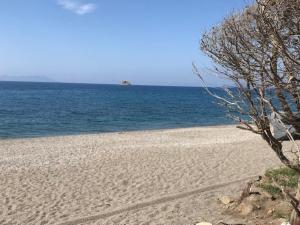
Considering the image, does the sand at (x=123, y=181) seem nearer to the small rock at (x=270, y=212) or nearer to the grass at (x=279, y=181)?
the small rock at (x=270, y=212)

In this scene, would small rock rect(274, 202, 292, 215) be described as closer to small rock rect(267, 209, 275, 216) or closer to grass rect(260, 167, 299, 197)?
small rock rect(267, 209, 275, 216)

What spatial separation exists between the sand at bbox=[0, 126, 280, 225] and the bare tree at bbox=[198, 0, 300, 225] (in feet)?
11.6

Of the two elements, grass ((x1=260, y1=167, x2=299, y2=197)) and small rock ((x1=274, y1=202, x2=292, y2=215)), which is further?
grass ((x1=260, y1=167, x2=299, y2=197))

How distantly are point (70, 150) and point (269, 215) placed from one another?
12801 millimetres

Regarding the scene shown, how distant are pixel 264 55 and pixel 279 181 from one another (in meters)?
5.73

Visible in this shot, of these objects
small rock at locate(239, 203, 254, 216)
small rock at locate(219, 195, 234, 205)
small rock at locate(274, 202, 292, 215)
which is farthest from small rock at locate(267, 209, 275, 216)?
small rock at locate(219, 195, 234, 205)

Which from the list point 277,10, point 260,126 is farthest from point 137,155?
point 277,10

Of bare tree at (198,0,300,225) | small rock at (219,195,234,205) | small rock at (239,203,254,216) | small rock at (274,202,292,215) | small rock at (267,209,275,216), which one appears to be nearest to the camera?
bare tree at (198,0,300,225)

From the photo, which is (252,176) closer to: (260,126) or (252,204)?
(252,204)

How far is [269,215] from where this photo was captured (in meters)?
8.63

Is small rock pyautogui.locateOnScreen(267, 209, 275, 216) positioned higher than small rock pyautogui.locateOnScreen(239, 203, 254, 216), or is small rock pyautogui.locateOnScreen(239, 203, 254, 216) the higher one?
small rock pyautogui.locateOnScreen(267, 209, 275, 216)

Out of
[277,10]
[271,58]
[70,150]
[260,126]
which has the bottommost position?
[70,150]

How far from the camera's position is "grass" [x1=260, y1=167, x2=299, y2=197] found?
9934 millimetres

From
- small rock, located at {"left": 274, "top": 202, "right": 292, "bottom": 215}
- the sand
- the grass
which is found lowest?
the sand
